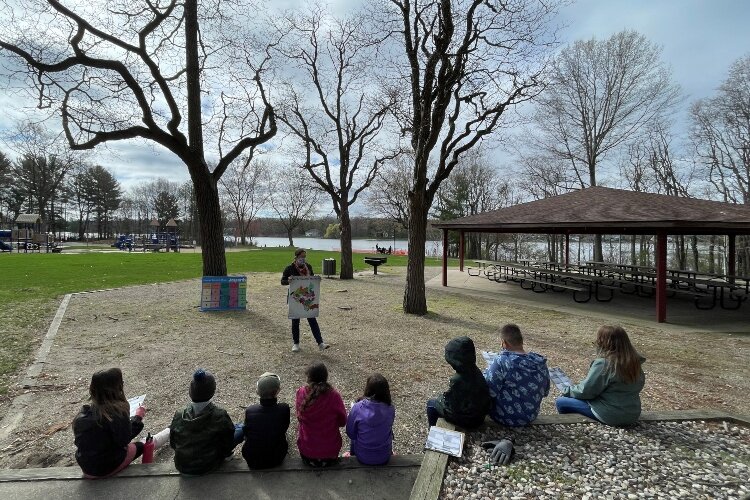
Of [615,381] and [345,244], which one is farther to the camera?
[345,244]

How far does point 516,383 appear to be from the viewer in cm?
306

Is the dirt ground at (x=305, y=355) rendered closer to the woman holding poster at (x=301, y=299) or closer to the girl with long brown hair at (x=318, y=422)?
the woman holding poster at (x=301, y=299)

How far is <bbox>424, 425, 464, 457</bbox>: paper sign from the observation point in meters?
2.73

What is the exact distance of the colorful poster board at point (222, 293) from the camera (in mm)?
9102

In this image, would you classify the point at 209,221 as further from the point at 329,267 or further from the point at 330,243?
the point at 330,243

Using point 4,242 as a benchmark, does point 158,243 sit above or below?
below

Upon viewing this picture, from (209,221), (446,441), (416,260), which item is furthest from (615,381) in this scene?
(209,221)

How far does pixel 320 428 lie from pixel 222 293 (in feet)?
23.9

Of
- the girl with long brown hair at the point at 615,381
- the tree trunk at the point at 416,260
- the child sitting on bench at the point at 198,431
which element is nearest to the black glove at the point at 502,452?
the girl with long brown hair at the point at 615,381

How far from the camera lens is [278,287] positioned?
13.3 metres

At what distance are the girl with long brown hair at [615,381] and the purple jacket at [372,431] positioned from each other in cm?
181

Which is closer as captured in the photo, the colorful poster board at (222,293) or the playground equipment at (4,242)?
the colorful poster board at (222,293)

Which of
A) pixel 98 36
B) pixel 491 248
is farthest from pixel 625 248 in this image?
pixel 98 36

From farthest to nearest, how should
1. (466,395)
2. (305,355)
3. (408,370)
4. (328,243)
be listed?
1. (328,243)
2. (305,355)
3. (408,370)
4. (466,395)
